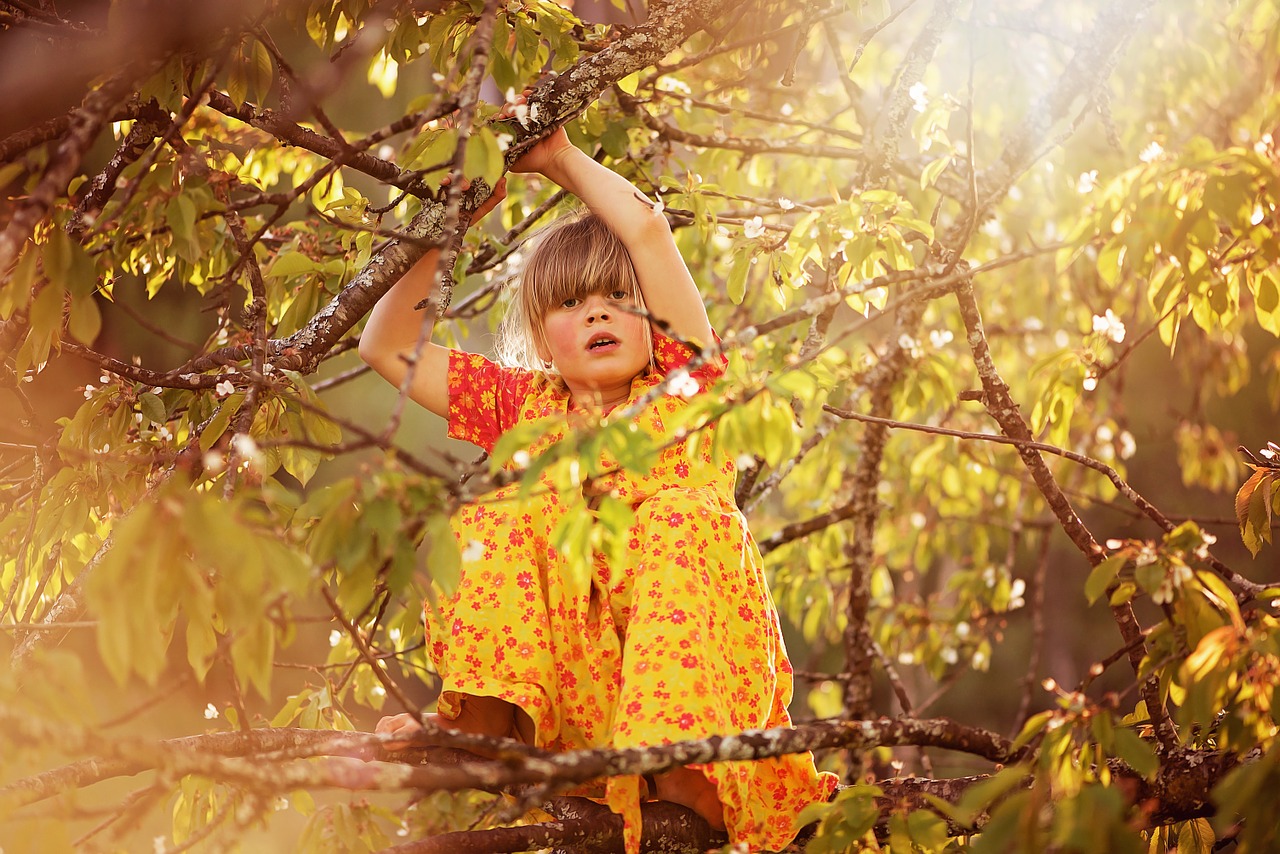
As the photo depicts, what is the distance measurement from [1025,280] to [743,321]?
9.83 ft

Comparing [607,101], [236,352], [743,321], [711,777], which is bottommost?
[711,777]

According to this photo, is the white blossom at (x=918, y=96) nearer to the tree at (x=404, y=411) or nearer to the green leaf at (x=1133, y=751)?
the tree at (x=404, y=411)

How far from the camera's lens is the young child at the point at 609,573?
165cm

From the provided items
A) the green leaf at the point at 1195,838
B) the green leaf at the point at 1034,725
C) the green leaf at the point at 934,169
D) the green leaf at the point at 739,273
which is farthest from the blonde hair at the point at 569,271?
the green leaf at the point at 1195,838

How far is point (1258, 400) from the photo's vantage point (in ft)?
25.2

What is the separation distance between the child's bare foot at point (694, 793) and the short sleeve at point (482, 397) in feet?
2.69

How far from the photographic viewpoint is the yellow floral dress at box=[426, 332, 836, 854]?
63.9 inches

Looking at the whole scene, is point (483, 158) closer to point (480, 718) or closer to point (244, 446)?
point (244, 446)

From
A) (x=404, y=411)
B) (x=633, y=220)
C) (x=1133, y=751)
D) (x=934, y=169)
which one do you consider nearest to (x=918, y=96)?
(x=934, y=169)

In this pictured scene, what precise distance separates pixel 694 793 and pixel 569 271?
1.02m

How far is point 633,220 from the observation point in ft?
6.68

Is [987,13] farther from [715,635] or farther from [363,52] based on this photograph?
[715,635]

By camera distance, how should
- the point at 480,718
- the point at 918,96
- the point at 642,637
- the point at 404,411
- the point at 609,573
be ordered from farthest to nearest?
1. the point at 918,96
2. the point at 404,411
3. the point at 609,573
4. the point at 480,718
5. the point at 642,637

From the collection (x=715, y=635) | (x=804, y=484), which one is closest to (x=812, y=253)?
(x=715, y=635)
